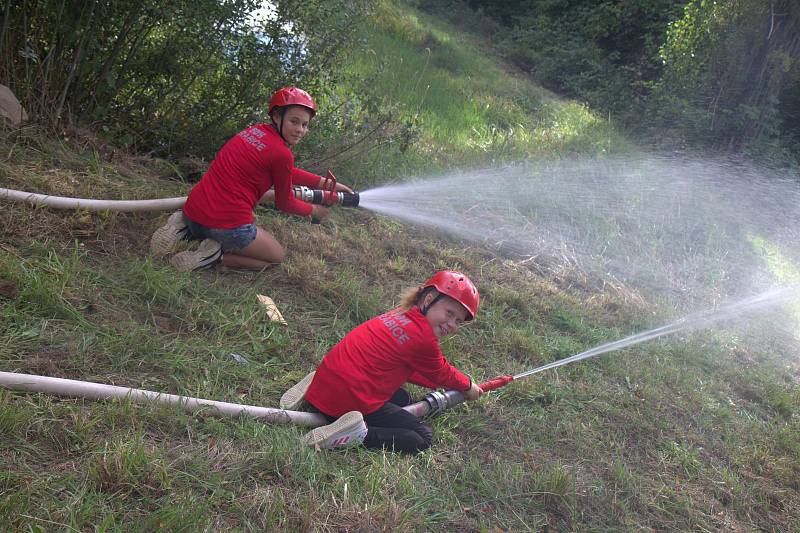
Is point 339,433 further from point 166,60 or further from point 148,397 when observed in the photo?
point 166,60

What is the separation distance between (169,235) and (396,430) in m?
2.15

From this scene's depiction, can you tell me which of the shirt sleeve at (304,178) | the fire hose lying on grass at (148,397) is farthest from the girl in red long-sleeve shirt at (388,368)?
the shirt sleeve at (304,178)

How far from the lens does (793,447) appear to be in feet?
14.2

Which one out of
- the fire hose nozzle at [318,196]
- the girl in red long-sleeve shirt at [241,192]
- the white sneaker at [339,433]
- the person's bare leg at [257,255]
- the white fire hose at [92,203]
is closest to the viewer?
the white sneaker at [339,433]

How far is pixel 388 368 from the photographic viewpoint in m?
3.38

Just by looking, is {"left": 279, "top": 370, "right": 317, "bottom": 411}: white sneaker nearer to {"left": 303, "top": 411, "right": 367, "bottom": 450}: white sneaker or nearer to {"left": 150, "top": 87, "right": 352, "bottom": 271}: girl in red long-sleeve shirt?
{"left": 303, "top": 411, "right": 367, "bottom": 450}: white sneaker

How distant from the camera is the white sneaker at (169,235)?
4562mm

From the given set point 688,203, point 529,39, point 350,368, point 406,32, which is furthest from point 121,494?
point 529,39

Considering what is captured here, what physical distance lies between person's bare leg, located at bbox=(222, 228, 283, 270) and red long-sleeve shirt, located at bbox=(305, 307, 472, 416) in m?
1.48

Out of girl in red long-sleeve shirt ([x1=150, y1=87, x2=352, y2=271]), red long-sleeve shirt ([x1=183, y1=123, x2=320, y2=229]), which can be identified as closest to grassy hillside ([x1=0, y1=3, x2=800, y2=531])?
girl in red long-sleeve shirt ([x1=150, y1=87, x2=352, y2=271])

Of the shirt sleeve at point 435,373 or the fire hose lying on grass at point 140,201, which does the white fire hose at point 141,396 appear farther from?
the fire hose lying on grass at point 140,201

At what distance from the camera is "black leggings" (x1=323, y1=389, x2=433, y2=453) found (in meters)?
3.36

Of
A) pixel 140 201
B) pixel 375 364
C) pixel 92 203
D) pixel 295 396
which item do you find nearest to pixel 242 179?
pixel 140 201

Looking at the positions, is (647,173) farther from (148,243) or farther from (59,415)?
(59,415)
